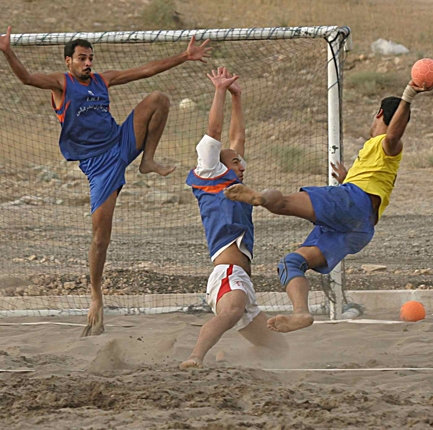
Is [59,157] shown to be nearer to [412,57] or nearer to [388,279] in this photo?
[388,279]

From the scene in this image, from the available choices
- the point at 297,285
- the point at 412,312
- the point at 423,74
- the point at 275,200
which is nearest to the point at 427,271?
the point at 412,312

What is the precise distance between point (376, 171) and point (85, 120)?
8.72 feet

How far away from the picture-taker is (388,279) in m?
9.78

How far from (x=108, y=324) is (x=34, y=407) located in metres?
3.30

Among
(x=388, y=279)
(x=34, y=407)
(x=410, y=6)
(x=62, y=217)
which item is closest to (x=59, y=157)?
(x=62, y=217)

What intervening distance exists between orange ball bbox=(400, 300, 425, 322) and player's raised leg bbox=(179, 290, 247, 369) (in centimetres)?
256

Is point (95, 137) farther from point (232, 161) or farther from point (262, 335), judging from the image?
point (262, 335)

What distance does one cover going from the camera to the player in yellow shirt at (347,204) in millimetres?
5980

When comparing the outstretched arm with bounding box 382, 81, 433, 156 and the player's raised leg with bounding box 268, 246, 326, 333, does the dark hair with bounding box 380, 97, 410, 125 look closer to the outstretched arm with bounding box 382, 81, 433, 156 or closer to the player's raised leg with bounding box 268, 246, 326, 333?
the outstretched arm with bounding box 382, 81, 433, 156

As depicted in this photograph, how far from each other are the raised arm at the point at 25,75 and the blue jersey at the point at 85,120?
0.09 m

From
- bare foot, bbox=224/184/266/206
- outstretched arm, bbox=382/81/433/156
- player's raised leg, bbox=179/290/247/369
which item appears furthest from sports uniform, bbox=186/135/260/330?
outstretched arm, bbox=382/81/433/156

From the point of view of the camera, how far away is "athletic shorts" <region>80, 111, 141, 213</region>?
7.52 meters

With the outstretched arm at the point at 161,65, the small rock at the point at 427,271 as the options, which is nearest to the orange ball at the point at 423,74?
the outstretched arm at the point at 161,65

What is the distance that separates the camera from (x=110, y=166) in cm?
754
